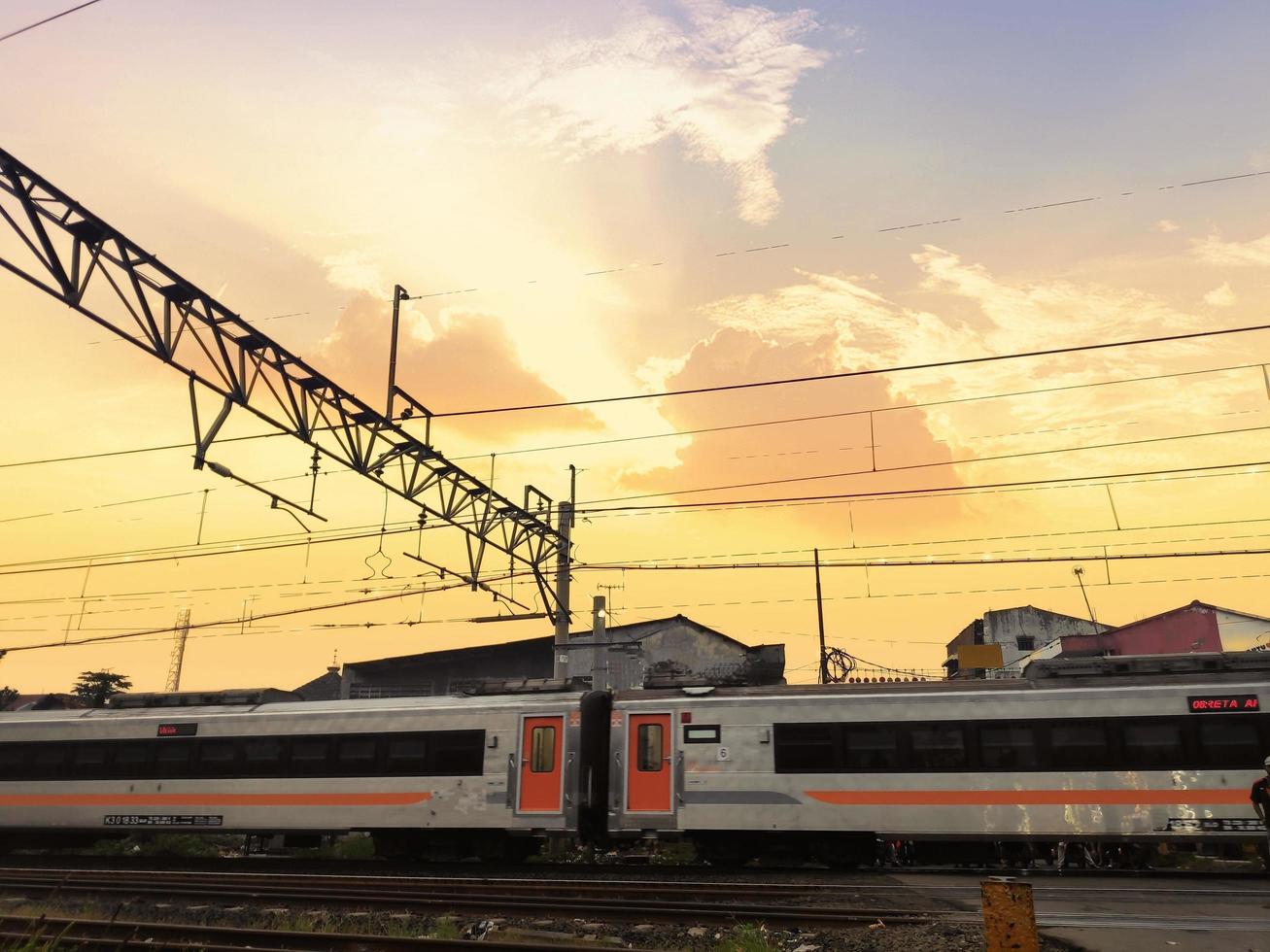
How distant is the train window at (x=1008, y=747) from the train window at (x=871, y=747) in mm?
1445

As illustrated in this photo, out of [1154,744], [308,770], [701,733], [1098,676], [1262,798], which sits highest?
[1098,676]

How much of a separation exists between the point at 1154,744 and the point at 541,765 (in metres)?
10.5

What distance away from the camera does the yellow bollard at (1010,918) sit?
27.7 ft

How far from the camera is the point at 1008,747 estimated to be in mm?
16219

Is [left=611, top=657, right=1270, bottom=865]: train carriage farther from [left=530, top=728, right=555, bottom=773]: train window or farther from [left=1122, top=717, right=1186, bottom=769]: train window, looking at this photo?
[left=530, top=728, right=555, bottom=773]: train window

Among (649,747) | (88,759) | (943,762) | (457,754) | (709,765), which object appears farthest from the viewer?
(88,759)

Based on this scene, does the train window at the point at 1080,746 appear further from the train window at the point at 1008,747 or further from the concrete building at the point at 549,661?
the concrete building at the point at 549,661

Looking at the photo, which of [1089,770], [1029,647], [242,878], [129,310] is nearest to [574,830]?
[242,878]

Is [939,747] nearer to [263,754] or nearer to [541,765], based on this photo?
[541,765]

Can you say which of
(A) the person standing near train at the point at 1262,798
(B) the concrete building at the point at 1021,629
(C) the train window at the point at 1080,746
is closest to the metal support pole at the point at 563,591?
(C) the train window at the point at 1080,746

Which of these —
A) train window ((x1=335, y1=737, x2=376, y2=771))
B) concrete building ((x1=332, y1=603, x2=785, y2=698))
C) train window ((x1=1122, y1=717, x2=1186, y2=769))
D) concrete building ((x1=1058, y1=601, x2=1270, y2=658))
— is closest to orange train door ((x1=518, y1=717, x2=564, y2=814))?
train window ((x1=335, y1=737, x2=376, y2=771))

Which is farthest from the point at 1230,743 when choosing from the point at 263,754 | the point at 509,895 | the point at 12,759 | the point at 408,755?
the point at 12,759

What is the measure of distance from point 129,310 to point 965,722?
14367mm

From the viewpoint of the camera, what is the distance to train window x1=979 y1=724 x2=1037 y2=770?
1611 cm
